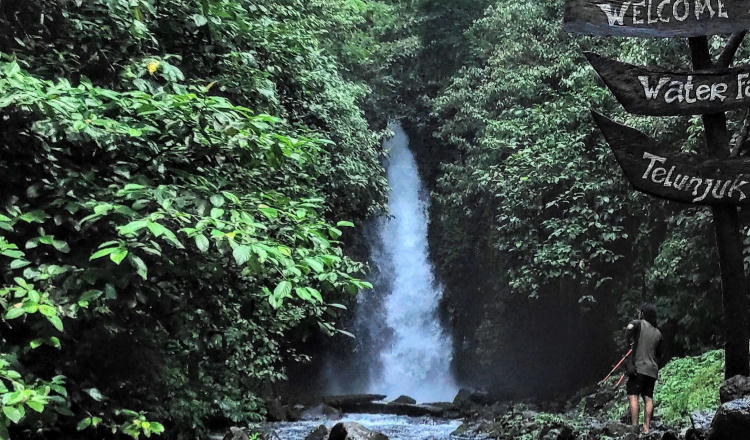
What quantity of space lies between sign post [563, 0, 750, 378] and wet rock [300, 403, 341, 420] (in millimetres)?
10295

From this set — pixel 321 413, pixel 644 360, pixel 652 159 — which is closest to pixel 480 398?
pixel 321 413

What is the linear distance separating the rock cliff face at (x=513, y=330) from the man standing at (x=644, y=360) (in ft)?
22.9

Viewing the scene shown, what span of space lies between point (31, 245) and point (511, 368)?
15.6m

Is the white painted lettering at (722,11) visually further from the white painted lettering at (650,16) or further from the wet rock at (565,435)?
the wet rock at (565,435)

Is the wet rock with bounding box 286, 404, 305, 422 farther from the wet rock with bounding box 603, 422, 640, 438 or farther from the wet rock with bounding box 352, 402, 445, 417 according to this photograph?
the wet rock with bounding box 603, 422, 640, 438

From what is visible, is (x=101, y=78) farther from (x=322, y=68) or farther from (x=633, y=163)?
(x=322, y=68)

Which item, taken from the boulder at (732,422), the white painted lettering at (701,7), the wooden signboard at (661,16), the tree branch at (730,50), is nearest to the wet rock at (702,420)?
the boulder at (732,422)

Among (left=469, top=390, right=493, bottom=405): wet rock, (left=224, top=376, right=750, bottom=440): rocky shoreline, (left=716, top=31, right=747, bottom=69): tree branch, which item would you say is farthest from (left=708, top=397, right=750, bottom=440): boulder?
(left=469, top=390, right=493, bottom=405): wet rock

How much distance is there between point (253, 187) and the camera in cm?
461

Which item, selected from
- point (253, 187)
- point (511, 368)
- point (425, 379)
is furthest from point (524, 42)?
point (253, 187)

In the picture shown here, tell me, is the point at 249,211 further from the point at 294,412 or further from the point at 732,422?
the point at 294,412

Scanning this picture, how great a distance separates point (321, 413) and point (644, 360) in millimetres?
9141

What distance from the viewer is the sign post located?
15.0 feet

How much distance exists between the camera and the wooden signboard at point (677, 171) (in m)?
4.59
